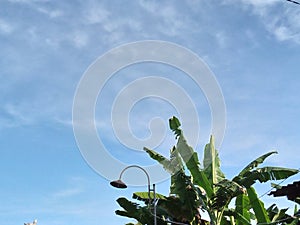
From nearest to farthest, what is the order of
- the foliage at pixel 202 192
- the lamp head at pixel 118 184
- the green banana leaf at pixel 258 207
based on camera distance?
1. the lamp head at pixel 118 184
2. the foliage at pixel 202 192
3. the green banana leaf at pixel 258 207

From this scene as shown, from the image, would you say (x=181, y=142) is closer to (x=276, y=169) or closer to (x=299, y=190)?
(x=276, y=169)

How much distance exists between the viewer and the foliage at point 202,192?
1312 centimetres

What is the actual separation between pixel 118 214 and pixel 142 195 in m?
1.15

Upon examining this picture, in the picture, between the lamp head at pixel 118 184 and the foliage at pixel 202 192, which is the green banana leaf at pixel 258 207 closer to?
the foliage at pixel 202 192

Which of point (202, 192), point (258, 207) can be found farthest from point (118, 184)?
point (258, 207)

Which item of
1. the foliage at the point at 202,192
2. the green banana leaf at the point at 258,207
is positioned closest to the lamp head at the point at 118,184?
the foliage at the point at 202,192

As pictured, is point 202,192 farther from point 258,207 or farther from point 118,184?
point 118,184

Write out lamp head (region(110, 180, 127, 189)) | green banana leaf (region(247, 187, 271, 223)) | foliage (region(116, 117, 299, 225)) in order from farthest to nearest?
green banana leaf (region(247, 187, 271, 223))
foliage (region(116, 117, 299, 225))
lamp head (region(110, 180, 127, 189))

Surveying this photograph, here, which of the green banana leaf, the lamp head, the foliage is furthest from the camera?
the green banana leaf

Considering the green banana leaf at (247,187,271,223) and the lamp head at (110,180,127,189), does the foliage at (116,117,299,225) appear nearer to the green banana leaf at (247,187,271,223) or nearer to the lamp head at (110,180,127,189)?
the green banana leaf at (247,187,271,223)

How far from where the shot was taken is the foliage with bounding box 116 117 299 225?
13117 mm

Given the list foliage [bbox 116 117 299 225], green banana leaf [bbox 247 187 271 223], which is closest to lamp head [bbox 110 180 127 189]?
foliage [bbox 116 117 299 225]

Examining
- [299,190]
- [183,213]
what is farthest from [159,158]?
[299,190]

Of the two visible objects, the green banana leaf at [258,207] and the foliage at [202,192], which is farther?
the green banana leaf at [258,207]
